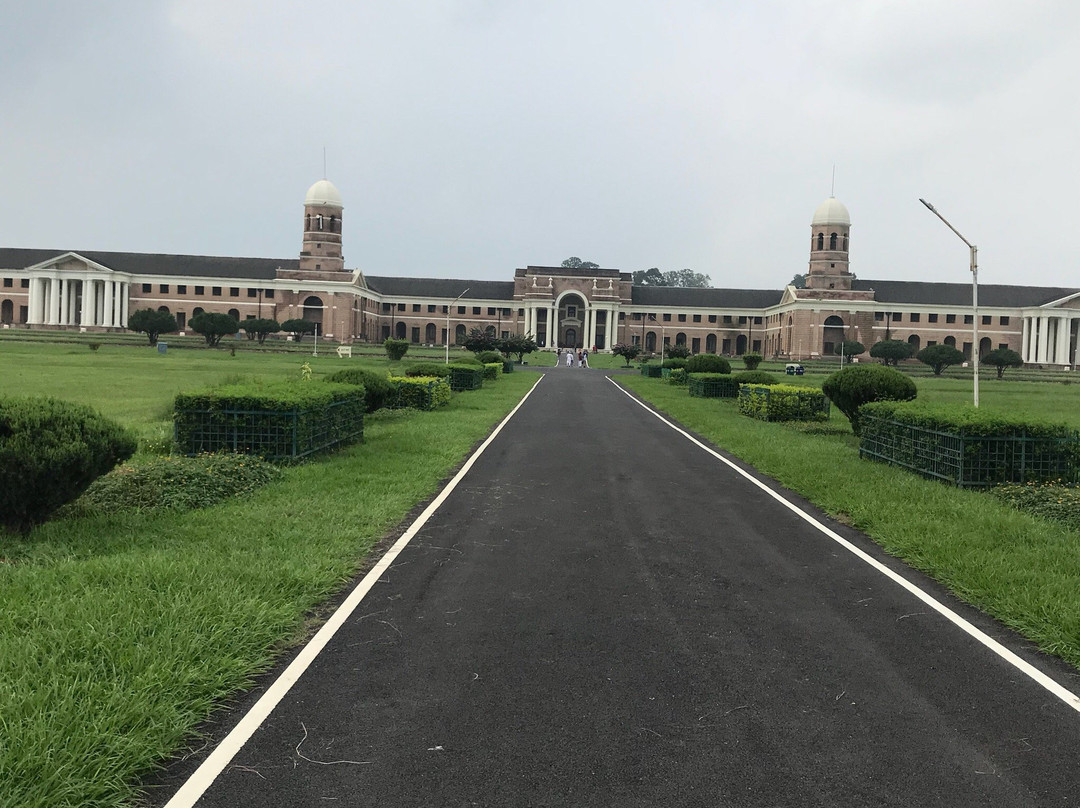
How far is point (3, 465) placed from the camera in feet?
23.7

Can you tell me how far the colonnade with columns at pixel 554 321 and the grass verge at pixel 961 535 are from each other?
9151 cm

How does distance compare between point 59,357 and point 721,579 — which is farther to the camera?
point 59,357

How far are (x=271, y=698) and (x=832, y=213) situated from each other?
9962 centimetres

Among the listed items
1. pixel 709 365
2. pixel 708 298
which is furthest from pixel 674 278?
pixel 709 365

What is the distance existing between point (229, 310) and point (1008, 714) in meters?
101

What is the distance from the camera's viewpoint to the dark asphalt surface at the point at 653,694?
12.2 ft

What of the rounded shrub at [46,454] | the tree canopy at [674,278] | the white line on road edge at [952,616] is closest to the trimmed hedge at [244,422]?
the rounded shrub at [46,454]

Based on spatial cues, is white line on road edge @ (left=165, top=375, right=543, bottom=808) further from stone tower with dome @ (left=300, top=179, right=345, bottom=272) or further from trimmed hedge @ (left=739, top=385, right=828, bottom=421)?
stone tower with dome @ (left=300, top=179, right=345, bottom=272)

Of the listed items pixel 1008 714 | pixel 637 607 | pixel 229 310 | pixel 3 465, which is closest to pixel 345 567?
pixel 637 607

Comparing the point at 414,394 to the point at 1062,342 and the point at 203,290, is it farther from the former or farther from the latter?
the point at 1062,342

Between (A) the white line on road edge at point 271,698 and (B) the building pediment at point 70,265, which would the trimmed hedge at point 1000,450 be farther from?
(B) the building pediment at point 70,265

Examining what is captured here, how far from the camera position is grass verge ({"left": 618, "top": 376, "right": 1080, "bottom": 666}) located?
247 inches

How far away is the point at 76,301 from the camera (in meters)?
96.5

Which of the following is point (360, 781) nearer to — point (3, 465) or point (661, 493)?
point (3, 465)
